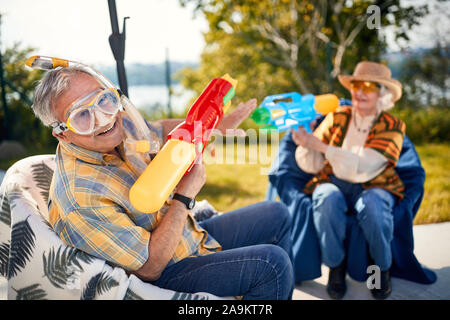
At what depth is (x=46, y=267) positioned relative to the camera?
4.29ft

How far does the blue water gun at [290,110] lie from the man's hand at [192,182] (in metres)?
0.69

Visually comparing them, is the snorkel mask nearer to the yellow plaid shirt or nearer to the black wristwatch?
the yellow plaid shirt


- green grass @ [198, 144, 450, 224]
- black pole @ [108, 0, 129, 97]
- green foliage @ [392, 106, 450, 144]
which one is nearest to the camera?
black pole @ [108, 0, 129, 97]

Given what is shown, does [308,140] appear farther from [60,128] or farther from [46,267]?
[46,267]

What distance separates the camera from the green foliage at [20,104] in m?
5.62

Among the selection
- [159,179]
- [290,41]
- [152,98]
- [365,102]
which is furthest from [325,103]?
[290,41]

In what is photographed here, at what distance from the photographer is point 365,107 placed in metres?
2.57

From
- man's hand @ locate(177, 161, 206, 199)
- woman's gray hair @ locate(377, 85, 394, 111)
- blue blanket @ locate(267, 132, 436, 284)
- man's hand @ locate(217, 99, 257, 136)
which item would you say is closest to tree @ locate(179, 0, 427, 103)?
woman's gray hair @ locate(377, 85, 394, 111)

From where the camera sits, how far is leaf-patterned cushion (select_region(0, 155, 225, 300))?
1.26 metres

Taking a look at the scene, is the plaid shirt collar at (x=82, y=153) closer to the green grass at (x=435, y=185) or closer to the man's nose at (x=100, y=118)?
the man's nose at (x=100, y=118)

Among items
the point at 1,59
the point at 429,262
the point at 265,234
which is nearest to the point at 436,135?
the point at 429,262

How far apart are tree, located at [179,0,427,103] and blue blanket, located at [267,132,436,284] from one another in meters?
3.67

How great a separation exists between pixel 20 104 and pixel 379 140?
5.68m
